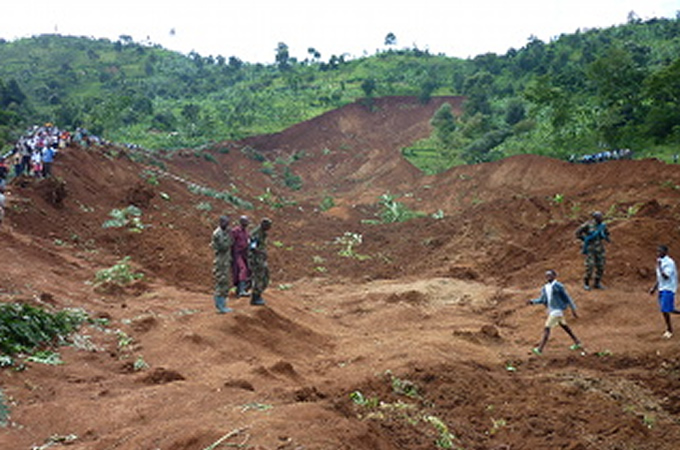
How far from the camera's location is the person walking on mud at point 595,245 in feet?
37.3

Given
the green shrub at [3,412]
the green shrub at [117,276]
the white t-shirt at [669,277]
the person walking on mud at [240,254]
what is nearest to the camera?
the green shrub at [3,412]

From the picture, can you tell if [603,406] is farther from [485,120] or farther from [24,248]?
[485,120]

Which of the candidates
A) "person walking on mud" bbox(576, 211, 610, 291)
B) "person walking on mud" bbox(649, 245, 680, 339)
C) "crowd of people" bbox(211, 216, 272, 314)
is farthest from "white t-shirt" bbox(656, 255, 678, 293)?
"crowd of people" bbox(211, 216, 272, 314)

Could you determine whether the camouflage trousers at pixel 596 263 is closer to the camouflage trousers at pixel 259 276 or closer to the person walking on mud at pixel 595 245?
the person walking on mud at pixel 595 245

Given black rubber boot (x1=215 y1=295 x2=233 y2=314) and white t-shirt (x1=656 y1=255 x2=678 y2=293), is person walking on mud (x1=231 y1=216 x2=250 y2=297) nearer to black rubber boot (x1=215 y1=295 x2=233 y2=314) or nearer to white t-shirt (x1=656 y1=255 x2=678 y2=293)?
black rubber boot (x1=215 y1=295 x2=233 y2=314)

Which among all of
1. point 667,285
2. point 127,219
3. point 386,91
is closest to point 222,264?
point 667,285

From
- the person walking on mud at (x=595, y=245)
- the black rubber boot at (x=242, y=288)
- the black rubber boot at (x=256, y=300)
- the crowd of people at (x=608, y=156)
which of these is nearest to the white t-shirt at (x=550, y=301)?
the person walking on mud at (x=595, y=245)

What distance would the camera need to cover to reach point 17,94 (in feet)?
154

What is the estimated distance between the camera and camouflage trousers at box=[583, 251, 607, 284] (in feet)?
37.7

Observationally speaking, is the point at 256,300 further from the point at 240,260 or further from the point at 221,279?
the point at 221,279

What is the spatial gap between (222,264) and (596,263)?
730 centimetres

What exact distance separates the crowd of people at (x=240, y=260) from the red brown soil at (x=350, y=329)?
0.38m

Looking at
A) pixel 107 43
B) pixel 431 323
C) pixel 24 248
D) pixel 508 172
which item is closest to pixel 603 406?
pixel 431 323

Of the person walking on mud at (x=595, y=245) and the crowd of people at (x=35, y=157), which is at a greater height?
the crowd of people at (x=35, y=157)
